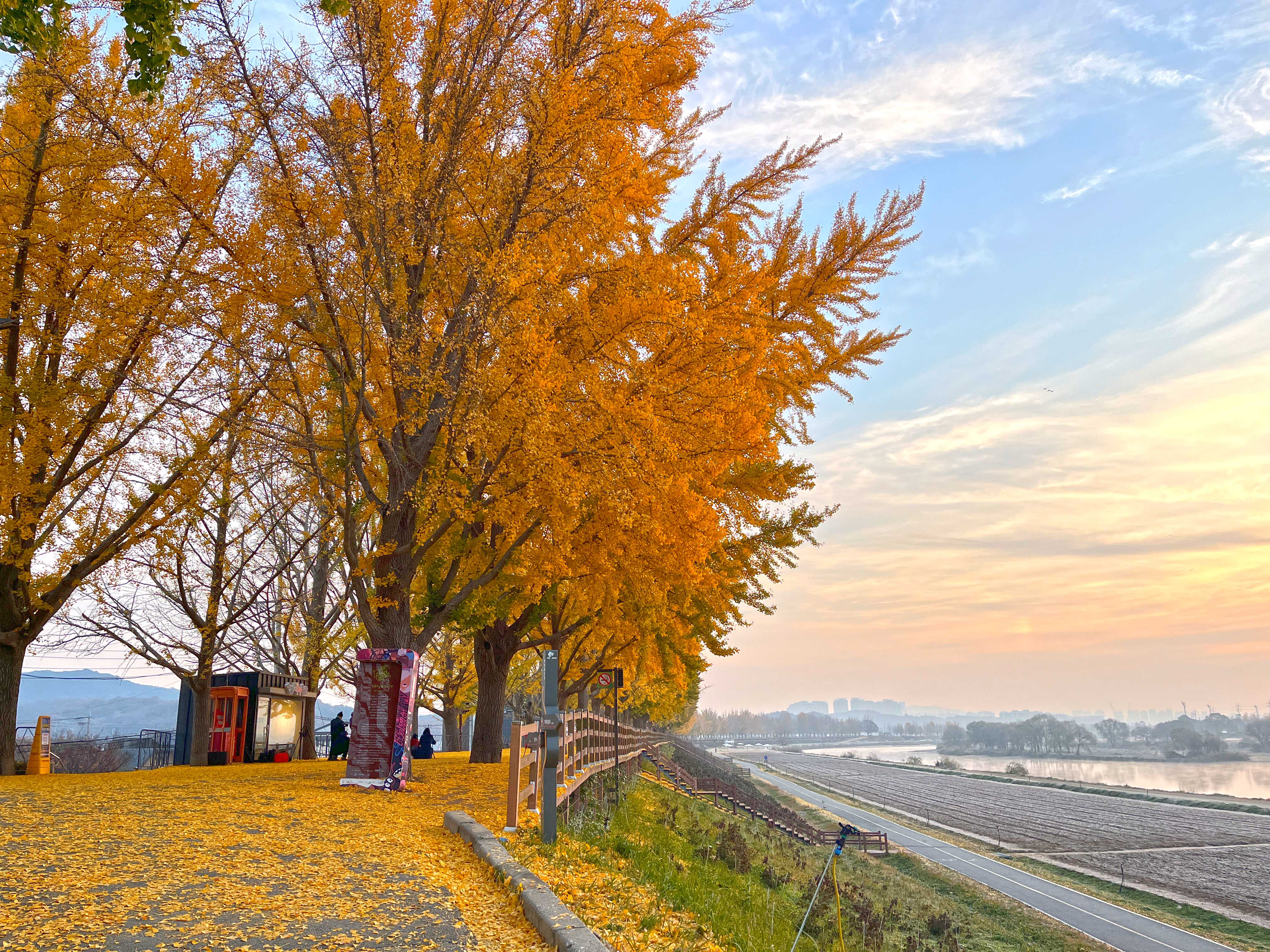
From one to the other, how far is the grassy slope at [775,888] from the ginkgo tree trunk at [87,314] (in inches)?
341

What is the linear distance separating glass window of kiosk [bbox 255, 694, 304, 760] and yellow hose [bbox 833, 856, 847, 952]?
45.6 feet

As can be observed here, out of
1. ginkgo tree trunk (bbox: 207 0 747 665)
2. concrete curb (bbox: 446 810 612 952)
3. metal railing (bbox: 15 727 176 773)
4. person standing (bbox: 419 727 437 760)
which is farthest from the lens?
metal railing (bbox: 15 727 176 773)

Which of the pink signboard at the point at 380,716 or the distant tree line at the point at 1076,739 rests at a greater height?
the pink signboard at the point at 380,716

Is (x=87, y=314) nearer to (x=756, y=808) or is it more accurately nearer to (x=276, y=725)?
(x=276, y=725)

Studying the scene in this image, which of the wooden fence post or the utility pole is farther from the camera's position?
the wooden fence post

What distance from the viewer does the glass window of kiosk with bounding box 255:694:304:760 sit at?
763 inches

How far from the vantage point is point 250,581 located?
21688 mm

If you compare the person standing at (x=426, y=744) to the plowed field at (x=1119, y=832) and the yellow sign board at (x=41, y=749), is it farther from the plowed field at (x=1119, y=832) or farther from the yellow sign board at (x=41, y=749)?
the plowed field at (x=1119, y=832)

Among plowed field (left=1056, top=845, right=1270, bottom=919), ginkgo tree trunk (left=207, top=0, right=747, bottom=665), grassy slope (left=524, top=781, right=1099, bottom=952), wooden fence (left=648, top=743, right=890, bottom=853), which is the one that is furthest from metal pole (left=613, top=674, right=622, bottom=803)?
plowed field (left=1056, top=845, right=1270, bottom=919)

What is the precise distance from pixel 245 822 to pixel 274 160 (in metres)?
8.17

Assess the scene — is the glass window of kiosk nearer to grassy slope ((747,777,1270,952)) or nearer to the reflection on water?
grassy slope ((747,777,1270,952))

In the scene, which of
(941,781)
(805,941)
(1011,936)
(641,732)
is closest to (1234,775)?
(941,781)

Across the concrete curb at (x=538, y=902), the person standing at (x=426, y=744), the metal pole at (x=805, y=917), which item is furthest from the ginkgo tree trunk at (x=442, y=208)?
the person standing at (x=426, y=744)

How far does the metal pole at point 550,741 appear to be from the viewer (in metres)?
7.20
